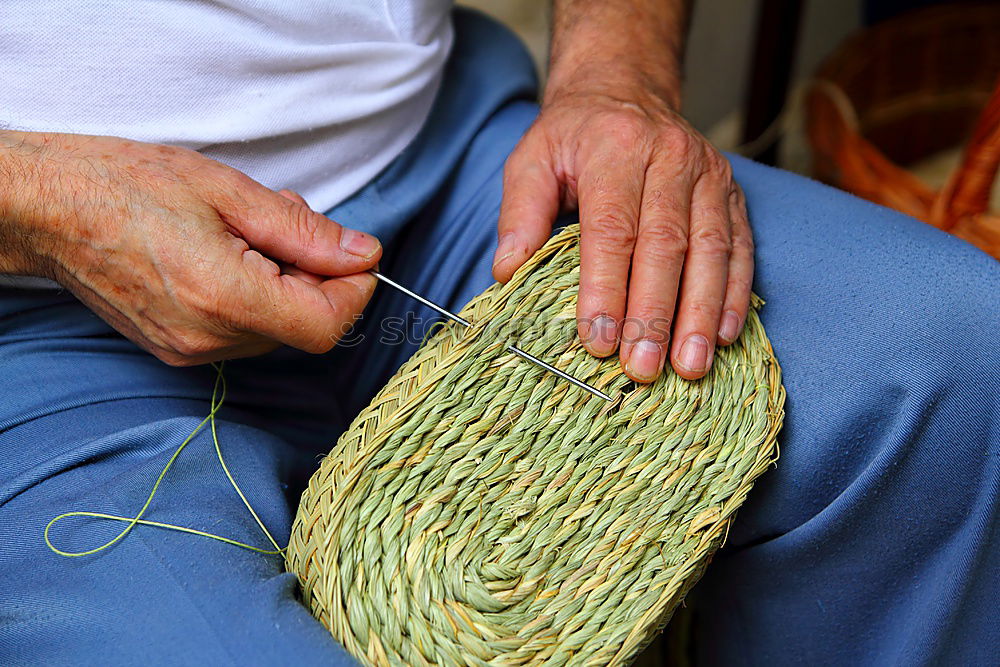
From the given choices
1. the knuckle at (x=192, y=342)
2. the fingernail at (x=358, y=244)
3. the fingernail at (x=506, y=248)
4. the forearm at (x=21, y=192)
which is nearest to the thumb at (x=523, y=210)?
the fingernail at (x=506, y=248)

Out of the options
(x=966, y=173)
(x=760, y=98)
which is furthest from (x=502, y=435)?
(x=760, y=98)

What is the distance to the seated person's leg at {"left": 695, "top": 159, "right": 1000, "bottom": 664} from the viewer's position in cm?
65

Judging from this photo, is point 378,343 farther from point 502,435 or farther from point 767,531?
point 767,531

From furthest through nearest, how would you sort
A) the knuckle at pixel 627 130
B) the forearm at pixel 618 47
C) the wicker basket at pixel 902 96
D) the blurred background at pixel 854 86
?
the blurred background at pixel 854 86, the wicker basket at pixel 902 96, the forearm at pixel 618 47, the knuckle at pixel 627 130

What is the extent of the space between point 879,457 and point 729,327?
5.9 inches

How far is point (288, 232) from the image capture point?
65 cm

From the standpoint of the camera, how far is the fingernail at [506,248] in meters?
0.70

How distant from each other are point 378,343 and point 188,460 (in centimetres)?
25

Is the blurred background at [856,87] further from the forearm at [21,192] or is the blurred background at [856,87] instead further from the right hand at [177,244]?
the forearm at [21,192]

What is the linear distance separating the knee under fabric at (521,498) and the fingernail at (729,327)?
0.02m

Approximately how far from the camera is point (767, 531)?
2.30 feet

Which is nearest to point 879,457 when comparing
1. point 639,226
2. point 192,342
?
point 639,226

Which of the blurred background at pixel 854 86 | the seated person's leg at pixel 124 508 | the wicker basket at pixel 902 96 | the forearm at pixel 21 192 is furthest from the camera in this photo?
the blurred background at pixel 854 86

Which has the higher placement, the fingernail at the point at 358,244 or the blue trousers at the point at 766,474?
the fingernail at the point at 358,244
